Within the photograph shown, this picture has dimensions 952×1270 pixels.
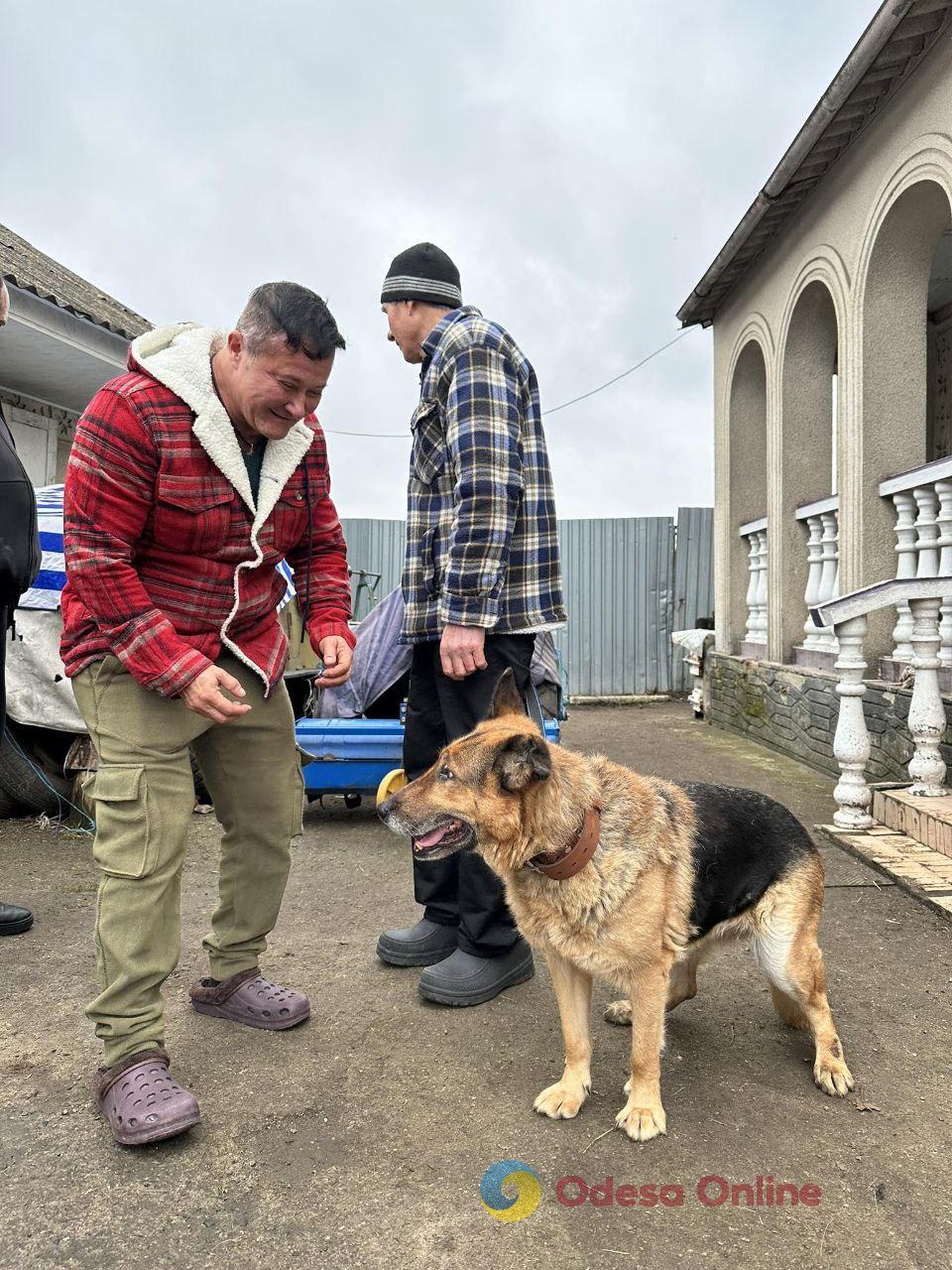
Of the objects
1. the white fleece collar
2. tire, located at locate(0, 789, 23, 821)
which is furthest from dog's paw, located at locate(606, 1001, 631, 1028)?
tire, located at locate(0, 789, 23, 821)

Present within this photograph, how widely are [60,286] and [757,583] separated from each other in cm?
815

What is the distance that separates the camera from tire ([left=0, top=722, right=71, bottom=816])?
5.20 metres

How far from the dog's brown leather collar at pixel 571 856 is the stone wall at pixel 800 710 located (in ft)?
12.0

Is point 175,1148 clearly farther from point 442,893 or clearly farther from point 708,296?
point 708,296

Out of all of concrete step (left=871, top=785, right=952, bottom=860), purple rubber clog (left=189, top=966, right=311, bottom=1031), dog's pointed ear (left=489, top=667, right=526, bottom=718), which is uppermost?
dog's pointed ear (left=489, top=667, right=526, bottom=718)

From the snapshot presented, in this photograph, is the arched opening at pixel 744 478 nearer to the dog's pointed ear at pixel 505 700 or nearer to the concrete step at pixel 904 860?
the concrete step at pixel 904 860

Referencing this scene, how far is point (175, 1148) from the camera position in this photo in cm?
207

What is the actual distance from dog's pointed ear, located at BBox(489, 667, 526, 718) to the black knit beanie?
4.67ft

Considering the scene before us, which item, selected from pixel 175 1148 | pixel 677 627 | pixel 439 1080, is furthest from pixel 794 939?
pixel 677 627

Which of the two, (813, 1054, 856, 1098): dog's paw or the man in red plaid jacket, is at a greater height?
the man in red plaid jacket

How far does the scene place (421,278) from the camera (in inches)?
120

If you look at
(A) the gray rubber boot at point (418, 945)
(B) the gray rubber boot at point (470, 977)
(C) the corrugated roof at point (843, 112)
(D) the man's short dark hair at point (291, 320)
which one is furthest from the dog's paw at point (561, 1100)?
(C) the corrugated roof at point (843, 112)

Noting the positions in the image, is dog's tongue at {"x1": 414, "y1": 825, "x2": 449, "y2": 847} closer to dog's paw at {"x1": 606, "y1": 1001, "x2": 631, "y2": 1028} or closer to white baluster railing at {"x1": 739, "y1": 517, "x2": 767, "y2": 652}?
dog's paw at {"x1": 606, "y1": 1001, "x2": 631, "y2": 1028}

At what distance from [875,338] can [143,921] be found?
20.5 ft
